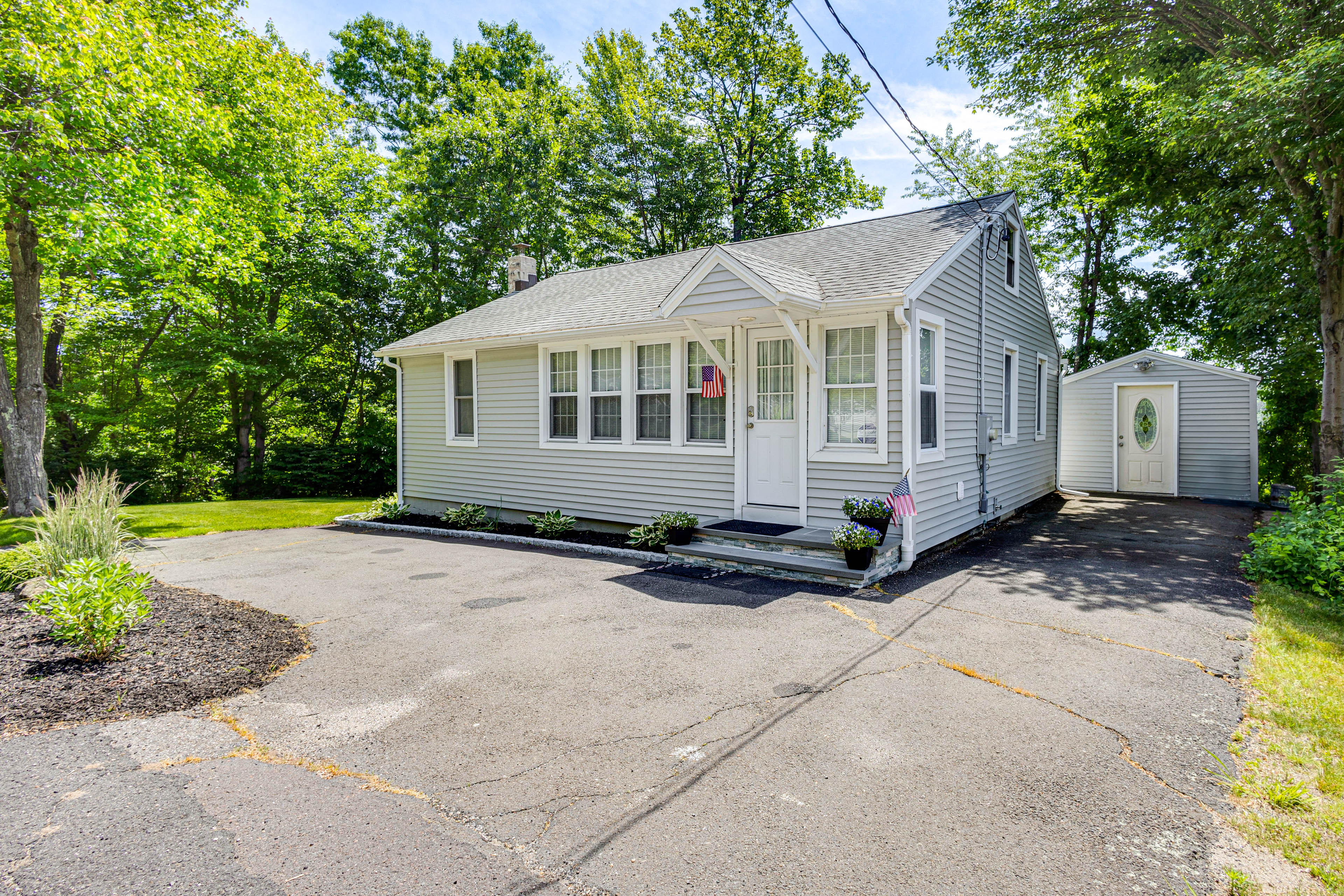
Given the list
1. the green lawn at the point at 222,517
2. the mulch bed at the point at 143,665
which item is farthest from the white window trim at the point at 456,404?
the mulch bed at the point at 143,665

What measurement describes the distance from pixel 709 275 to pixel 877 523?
3.47 m

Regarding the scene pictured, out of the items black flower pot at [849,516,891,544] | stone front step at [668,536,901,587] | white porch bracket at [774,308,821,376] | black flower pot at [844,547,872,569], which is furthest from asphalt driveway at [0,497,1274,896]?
white porch bracket at [774,308,821,376]

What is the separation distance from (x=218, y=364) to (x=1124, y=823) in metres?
20.2

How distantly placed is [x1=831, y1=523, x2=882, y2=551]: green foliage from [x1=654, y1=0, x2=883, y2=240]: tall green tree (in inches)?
692

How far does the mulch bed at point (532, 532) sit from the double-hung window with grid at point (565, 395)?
162 centimetres

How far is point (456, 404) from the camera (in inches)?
481

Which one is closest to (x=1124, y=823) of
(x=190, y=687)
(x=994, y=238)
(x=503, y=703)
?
(x=503, y=703)

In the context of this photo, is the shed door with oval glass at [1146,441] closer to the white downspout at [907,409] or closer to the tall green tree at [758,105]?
the white downspout at [907,409]

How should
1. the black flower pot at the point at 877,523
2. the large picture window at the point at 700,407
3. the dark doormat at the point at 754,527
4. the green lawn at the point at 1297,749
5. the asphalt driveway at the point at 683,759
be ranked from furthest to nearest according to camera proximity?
the large picture window at the point at 700,407 → the dark doormat at the point at 754,527 → the black flower pot at the point at 877,523 → the green lawn at the point at 1297,749 → the asphalt driveway at the point at 683,759

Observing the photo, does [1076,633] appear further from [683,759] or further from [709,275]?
[709,275]

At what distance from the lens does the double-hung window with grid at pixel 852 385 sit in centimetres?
746

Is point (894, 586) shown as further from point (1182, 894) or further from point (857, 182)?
point (857, 182)

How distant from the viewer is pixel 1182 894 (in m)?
2.24

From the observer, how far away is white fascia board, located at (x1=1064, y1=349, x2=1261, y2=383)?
12648 millimetres
